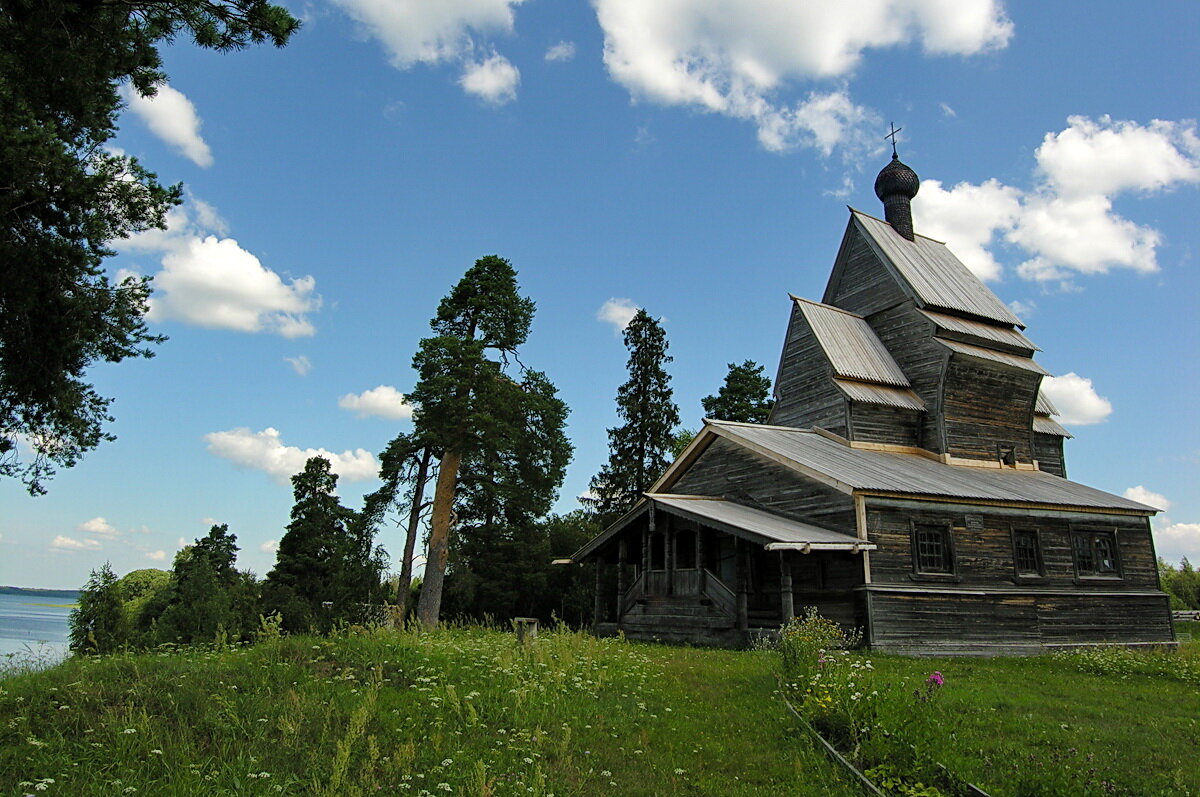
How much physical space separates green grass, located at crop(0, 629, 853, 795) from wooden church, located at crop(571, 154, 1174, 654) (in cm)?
800

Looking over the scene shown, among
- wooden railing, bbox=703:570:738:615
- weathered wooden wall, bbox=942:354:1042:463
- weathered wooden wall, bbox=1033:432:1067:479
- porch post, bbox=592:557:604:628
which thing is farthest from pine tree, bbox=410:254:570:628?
weathered wooden wall, bbox=1033:432:1067:479

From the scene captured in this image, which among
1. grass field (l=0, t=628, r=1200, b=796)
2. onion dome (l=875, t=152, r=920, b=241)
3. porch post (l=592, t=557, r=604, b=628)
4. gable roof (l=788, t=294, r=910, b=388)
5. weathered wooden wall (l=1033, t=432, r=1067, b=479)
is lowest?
grass field (l=0, t=628, r=1200, b=796)

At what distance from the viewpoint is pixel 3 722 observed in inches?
269

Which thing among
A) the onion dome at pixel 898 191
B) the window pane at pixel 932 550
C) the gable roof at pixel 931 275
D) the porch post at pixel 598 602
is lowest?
the porch post at pixel 598 602

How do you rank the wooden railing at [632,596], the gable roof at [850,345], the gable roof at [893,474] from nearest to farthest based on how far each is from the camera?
the gable roof at [893,474], the wooden railing at [632,596], the gable roof at [850,345]

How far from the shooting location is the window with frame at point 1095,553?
22.0 m

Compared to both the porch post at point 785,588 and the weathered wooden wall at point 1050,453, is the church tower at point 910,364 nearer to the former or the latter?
the weathered wooden wall at point 1050,453

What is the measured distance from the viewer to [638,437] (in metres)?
37.3

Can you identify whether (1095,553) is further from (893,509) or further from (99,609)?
(99,609)

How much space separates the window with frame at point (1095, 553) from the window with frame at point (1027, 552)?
1.67 m

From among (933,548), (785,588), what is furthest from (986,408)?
(785,588)

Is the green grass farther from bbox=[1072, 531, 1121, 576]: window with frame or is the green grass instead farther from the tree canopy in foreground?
bbox=[1072, 531, 1121, 576]: window with frame

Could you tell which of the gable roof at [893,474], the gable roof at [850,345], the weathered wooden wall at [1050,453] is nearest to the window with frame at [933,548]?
the gable roof at [893,474]

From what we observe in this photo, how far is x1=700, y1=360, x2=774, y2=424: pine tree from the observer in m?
41.1
